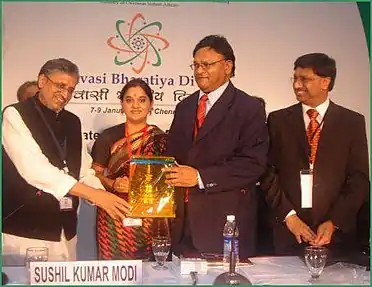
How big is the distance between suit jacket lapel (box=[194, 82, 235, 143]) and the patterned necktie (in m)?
0.46

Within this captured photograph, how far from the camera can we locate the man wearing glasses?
9.05 ft

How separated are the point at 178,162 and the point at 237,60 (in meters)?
0.66

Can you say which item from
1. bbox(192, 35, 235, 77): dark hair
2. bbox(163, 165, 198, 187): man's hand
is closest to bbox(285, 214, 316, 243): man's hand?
bbox(163, 165, 198, 187): man's hand

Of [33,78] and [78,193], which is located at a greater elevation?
[33,78]

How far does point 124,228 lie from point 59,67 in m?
0.91

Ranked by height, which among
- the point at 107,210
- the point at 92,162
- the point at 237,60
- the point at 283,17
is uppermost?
the point at 283,17

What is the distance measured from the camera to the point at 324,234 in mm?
2891

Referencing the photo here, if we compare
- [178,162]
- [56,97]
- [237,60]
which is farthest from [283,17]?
[56,97]

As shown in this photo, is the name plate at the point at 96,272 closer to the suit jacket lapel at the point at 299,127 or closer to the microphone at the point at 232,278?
the microphone at the point at 232,278

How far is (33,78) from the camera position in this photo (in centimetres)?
282

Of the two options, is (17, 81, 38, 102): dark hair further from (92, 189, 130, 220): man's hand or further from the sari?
(92, 189, 130, 220): man's hand

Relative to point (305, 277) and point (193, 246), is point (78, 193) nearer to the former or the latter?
point (193, 246)

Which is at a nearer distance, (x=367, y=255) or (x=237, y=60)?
(x=367, y=255)

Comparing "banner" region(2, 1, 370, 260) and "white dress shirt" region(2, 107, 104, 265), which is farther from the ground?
"banner" region(2, 1, 370, 260)
